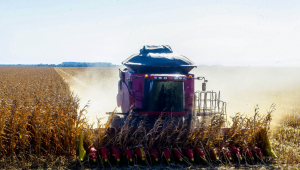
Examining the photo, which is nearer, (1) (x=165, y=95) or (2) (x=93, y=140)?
(2) (x=93, y=140)

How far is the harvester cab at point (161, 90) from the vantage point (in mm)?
7527

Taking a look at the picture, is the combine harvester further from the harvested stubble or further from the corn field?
the harvested stubble

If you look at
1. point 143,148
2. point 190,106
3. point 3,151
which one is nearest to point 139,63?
point 190,106

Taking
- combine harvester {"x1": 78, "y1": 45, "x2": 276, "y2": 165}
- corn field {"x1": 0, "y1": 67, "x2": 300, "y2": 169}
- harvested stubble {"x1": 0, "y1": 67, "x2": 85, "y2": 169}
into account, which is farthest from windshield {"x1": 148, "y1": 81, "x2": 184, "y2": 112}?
harvested stubble {"x1": 0, "y1": 67, "x2": 85, "y2": 169}

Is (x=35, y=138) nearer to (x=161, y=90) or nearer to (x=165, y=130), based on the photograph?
(x=165, y=130)

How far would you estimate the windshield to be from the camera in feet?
24.7

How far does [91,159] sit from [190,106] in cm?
361

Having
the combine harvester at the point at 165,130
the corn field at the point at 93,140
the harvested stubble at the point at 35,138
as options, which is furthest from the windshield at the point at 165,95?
the harvested stubble at the point at 35,138

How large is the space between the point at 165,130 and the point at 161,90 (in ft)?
4.58

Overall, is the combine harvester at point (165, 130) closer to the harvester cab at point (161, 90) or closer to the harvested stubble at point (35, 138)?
the harvester cab at point (161, 90)

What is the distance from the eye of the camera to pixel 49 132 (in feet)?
19.6

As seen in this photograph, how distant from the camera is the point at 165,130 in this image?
648cm

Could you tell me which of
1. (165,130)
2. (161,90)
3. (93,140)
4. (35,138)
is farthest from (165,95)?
(35,138)

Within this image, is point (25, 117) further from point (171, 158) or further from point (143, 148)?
point (171, 158)
